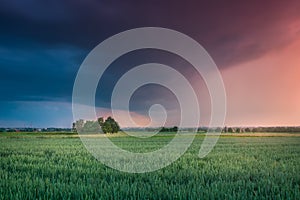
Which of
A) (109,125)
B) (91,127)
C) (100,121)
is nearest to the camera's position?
(109,125)

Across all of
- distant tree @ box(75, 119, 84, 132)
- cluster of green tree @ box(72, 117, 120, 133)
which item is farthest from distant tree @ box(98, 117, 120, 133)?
distant tree @ box(75, 119, 84, 132)

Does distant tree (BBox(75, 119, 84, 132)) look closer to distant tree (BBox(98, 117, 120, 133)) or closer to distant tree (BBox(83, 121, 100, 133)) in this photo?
distant tree (BBox(83, 121, 100, 133))

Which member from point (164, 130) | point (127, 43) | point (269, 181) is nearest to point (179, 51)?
point (127, 43)

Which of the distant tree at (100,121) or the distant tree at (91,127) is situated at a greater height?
the distant tree at (100,121)

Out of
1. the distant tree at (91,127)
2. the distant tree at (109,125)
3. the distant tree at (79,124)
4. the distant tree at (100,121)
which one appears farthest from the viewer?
the distant tree at (79,124)

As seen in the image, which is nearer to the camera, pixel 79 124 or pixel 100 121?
pixel 100 121

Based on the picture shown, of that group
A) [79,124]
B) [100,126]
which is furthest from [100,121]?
[79,124]

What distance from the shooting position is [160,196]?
6.58m

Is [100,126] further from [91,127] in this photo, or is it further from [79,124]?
[79,124]

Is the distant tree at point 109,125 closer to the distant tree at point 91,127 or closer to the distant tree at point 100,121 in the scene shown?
the distant tree at point 100,121

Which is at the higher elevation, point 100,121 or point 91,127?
point 100,121

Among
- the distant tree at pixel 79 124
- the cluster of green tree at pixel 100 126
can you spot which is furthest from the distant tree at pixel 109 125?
the distant tree at pixel 79 124

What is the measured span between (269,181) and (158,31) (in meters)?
25.1

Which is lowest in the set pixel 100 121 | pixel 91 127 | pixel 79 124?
pixel 91 127
